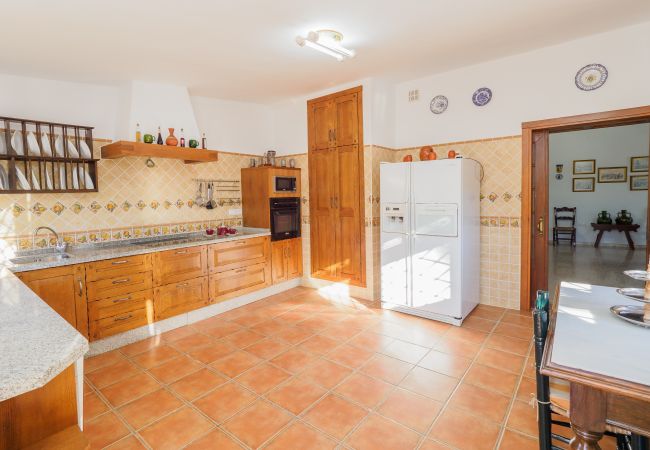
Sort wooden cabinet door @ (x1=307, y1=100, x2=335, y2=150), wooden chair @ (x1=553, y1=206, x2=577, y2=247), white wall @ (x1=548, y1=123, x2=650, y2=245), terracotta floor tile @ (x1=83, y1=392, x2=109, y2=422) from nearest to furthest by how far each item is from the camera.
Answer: terracotta floor tile @ (x1=83, y1=392, x2=109, y2=422) → wooden cabinet door @ (x1=307, y1=100, x2=335, y2=150) → white wall @ (x1=548, y1=123, x2=650, y2=245) → wooden chair @ (x1=553, y1=206, x2=577, y2=247)

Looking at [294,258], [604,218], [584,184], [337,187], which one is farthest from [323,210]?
[584,184]

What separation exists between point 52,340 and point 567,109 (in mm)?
4018

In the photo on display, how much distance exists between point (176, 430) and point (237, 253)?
2199 mm

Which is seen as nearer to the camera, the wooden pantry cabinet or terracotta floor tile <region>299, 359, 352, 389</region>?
terracotta floor tile <region>299, 359, 352, 389</region>

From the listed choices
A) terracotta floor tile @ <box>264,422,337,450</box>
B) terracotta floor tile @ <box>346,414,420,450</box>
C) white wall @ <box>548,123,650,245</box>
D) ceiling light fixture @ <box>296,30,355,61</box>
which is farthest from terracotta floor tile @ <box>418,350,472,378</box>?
white wall @ <box>548,123,650,245</box>

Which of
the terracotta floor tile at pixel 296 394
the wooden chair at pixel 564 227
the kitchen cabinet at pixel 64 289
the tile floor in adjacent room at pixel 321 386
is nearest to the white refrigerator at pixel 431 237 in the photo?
the tile floor in adjacent room at pixel 321 386

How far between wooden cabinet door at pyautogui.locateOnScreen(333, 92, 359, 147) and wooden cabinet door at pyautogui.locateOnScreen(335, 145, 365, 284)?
3.6 inches

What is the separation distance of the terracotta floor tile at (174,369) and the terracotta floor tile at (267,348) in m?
0.44

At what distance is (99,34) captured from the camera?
259 centimetres

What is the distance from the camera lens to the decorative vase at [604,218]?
737cm

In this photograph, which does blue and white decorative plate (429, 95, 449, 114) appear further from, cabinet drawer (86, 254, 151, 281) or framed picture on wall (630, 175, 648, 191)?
framed picture on wall (630, 175, 648, 191)

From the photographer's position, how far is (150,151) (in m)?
3.34

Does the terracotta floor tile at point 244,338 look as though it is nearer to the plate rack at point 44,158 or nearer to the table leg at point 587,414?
the plate rack at point 44,158

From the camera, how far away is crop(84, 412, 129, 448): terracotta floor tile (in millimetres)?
1859
